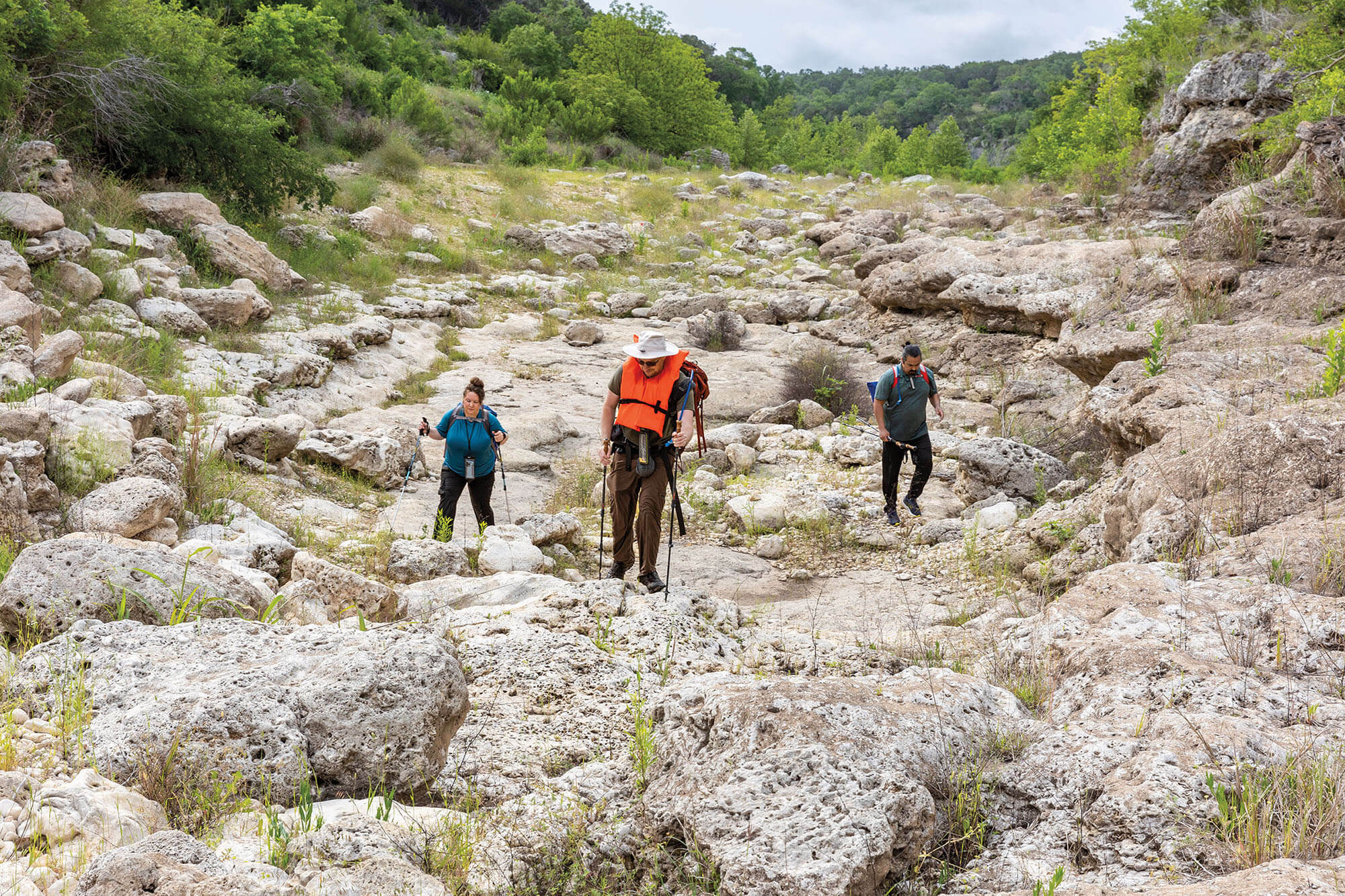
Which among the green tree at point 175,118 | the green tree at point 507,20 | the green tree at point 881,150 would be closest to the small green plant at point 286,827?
the green tree at point 175,118

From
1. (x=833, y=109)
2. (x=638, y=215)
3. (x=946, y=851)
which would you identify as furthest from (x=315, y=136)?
(x=833, y=109)

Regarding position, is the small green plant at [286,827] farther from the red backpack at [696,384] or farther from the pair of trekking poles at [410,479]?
the pair of trekking poles at [410,479]

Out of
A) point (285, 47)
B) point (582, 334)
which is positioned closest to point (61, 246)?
point (582, 334)

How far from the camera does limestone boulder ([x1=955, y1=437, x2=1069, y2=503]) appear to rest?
8.11 m

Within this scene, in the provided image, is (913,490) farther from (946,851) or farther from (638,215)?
(638,215)

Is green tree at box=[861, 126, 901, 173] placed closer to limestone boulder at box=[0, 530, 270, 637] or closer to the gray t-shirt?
the gray t-shirt

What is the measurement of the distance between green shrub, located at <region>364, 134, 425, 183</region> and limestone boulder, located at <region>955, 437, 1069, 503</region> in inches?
671

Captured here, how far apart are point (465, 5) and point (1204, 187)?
45.8m

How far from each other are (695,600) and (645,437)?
137 centimetres

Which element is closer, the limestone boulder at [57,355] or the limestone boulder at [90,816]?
the limestone boulder at [90,816]

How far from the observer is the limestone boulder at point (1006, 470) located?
811 centimetres

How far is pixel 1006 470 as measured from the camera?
26.9 ft

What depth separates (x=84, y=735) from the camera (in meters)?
2.64

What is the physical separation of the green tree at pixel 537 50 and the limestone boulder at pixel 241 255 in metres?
29.7
